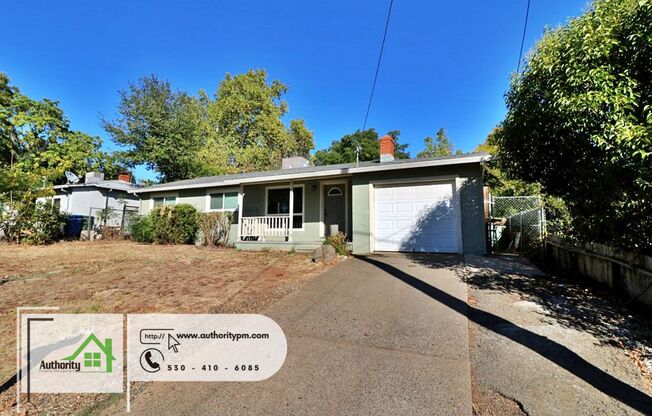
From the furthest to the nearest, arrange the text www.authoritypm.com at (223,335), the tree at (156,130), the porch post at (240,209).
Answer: the tree at (156,130)
the porch post at (240,209)
the text www.authoritypm.com at (223,335)

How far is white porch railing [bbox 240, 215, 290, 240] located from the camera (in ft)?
36.9

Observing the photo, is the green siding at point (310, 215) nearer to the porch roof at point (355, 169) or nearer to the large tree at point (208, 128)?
the porch roof at point (355, 169)

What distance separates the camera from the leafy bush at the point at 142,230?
13531mm

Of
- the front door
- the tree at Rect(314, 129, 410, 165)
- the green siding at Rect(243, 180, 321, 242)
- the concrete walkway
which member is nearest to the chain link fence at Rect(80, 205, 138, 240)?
the green siding at Rect(243, 180, 321, 242)

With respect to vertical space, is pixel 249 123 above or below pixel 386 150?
above

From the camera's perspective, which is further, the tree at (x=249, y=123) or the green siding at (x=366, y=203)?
the tree at (x=249, y=123)

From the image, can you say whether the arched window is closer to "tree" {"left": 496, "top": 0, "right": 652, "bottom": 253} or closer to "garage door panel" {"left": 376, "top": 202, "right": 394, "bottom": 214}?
"garage door panel" {"left": 376, "top": 202, "right": 394, "bottom": 214}

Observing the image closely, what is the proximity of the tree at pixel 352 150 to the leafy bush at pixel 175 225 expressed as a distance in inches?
970

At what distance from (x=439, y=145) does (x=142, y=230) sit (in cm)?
2528

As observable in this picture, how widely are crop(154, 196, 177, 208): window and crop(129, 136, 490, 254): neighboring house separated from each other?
62.2 inches

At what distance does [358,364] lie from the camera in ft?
9.43

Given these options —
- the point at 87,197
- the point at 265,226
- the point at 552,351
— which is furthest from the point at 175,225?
the point at 552,351

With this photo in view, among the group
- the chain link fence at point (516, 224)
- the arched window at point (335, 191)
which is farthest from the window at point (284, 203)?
the chain link fence at point (516, 224)

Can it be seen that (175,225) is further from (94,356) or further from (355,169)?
(94,356)
